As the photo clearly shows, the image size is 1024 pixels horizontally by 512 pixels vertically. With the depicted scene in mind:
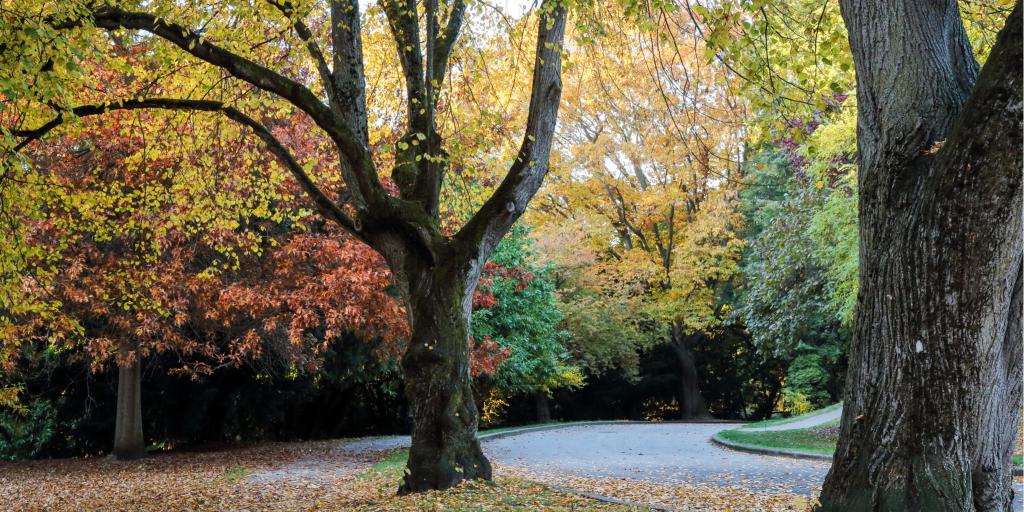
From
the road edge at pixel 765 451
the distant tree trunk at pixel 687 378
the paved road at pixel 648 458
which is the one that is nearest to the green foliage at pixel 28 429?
the paved road at pixel 648 458

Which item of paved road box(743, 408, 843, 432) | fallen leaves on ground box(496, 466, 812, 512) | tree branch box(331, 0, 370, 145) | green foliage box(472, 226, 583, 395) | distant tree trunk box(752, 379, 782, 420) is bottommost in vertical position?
fallen leaves on ground box(496, 466, 812, 512)

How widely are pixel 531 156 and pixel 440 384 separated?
2722 millimetres

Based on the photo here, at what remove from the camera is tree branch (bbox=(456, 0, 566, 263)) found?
28.9ft

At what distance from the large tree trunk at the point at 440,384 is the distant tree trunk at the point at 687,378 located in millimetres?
20403

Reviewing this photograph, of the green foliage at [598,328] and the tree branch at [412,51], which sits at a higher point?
the tree branch at [412,51]

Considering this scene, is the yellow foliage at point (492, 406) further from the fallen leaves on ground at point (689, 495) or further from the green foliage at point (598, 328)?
the fallen leaves on ground at point (689, 495)

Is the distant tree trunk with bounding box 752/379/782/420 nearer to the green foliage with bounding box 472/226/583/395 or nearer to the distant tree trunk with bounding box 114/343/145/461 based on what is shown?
the green foliage with bounding box 472/226/583/395

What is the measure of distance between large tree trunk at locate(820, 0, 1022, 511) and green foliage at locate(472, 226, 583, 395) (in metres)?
15.4

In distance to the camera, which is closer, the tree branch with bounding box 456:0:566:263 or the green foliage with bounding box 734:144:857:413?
the tree branch with bounding box 456:0:566:263

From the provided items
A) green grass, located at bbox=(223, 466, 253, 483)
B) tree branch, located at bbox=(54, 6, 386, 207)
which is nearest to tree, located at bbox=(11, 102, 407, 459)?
green grass, located at bbox=(223, 466, 253, 483)

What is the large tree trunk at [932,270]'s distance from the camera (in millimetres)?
4066

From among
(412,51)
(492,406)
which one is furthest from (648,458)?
(492,406)

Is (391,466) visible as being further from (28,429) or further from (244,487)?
(28,429)

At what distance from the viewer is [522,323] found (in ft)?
71.8
